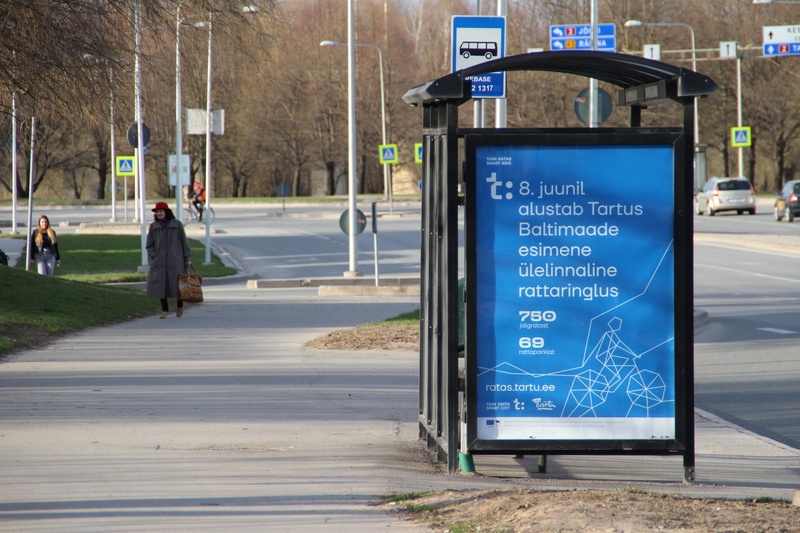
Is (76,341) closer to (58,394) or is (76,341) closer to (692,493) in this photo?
(58,394)

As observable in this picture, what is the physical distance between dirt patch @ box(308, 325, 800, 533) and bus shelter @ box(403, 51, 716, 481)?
0.71 m

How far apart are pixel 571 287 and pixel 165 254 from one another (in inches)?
433

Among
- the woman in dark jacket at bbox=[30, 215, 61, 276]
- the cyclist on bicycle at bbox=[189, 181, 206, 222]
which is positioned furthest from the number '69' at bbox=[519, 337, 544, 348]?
the cyclist on bicycle at bbox=[189, 181, 206, 222]

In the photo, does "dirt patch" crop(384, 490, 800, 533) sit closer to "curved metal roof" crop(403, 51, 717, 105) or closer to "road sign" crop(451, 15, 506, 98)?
"curved metal roof" crop(403, 51, 717, 105)

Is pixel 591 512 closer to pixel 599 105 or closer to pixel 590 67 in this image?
pixel 590 67

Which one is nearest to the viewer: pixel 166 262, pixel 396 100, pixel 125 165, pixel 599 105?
pixel 166 262

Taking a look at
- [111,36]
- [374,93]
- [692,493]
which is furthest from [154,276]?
[374,93]

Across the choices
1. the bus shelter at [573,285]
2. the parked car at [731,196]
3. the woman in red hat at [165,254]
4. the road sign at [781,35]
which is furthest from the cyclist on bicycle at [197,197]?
the bus shelter at [573,285]

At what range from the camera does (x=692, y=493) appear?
6.25 metres

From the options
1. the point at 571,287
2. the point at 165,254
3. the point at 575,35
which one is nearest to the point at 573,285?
the point at 571,287

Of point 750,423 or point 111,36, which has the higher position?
point 111,36

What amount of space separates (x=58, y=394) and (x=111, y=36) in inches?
196

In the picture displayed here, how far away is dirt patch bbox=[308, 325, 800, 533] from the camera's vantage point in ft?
16.3

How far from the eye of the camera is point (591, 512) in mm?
5184
